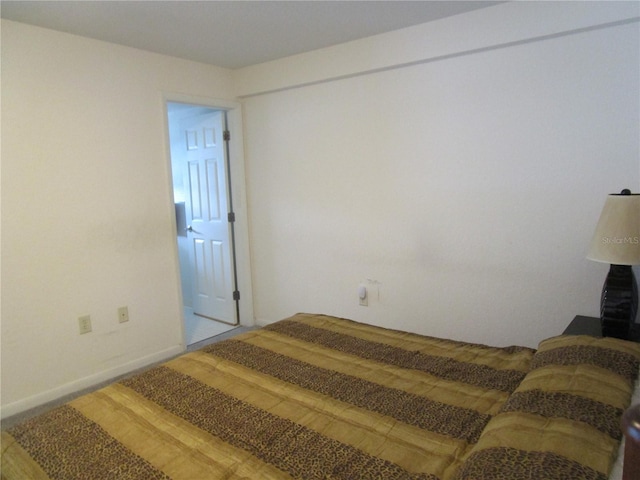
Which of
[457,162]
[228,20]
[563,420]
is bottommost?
[563,420]

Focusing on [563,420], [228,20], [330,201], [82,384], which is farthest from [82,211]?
[563,420]

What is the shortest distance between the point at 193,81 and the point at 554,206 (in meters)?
2.84

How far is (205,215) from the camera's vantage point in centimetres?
395

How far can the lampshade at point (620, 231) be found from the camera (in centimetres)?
164

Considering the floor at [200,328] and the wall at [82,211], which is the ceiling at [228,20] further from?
the floor at [200,328]

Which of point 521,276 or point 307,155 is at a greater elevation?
point 307,155

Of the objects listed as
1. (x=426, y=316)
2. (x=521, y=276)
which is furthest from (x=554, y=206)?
(x=426, y=316)

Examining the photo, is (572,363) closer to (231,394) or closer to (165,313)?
(231,394)

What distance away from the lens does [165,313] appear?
10.5 feet

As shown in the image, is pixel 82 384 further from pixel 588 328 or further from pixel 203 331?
pixel 588 328

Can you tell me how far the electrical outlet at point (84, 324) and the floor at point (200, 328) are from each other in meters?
0.88

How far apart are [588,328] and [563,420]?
1.12 m

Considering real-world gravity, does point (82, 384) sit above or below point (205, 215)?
below

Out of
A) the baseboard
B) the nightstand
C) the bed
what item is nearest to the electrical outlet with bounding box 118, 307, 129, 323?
the baseboard
